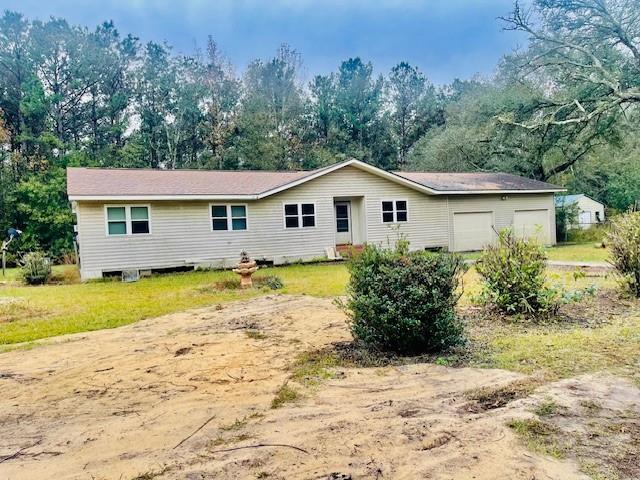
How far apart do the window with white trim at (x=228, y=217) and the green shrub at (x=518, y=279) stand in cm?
1056

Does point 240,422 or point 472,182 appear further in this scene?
point 472,182

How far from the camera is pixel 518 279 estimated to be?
608 cm

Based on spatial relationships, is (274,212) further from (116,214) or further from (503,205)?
(503,205)

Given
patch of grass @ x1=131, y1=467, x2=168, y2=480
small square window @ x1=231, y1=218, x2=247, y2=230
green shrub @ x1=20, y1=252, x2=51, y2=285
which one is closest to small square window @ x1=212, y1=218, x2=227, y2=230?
small square window @ x1=231, y1=218, x2=247, y2=230

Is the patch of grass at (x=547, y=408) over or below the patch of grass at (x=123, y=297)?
below

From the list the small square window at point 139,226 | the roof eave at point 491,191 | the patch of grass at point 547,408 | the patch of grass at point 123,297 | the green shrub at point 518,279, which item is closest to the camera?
the patch of grass at point 547,408

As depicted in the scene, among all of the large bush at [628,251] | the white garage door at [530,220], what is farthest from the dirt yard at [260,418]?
the white garage door at [530,220]

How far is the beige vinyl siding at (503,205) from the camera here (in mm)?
18812

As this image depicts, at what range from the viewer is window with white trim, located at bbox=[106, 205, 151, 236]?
44.6 feet

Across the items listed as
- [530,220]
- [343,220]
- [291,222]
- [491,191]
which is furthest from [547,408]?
[530,220]

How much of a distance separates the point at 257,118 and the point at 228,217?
1692 cm

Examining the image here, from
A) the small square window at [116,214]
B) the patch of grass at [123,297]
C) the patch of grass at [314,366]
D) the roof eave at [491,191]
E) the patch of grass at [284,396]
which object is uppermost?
the roof eave at [491,191]

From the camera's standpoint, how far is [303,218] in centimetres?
1652

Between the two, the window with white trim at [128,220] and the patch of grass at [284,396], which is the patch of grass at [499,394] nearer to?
the patch of grass at [284,396]
